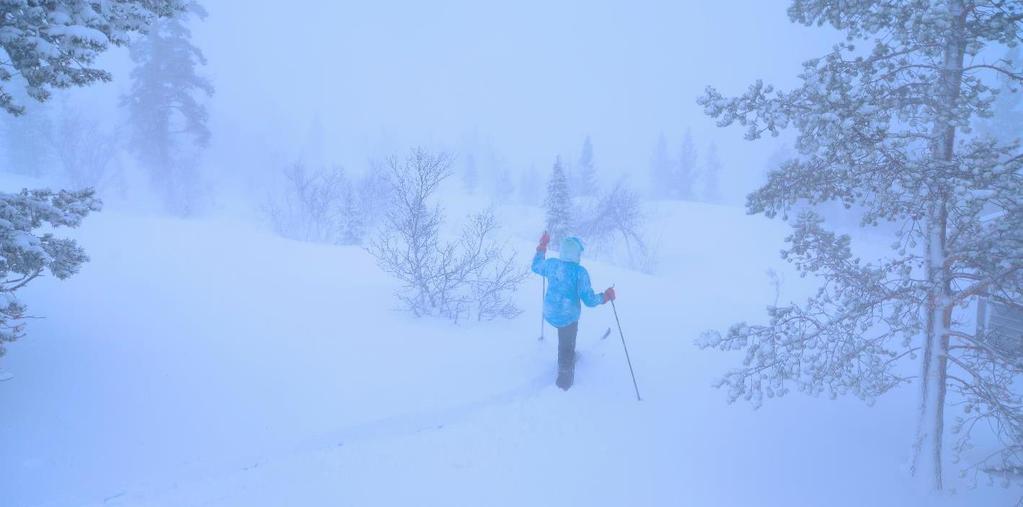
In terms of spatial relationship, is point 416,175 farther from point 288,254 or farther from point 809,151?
point 809,151

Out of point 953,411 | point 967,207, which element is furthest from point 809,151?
point 953,411

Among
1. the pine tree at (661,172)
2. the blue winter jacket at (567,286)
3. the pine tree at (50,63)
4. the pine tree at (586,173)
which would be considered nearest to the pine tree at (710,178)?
the pine tree at (661,172)

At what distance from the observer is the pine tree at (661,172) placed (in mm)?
66562

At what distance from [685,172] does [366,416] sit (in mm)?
62864

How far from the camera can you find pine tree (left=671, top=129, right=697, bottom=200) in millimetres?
61125

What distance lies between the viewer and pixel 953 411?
26.0ft

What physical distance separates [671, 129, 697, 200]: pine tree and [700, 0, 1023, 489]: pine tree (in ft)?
196

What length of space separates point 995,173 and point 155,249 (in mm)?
14013

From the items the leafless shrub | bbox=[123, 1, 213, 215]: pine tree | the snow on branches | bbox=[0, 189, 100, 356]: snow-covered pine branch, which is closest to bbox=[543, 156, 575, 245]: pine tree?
the leafless shrub

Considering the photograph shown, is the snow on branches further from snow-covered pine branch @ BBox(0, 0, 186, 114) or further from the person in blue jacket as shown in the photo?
snow-covered pine branch @ BBox(0, 0, 186, 114)

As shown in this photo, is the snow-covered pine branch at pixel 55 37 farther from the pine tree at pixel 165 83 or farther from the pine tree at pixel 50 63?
the pine tree at pixel 165 83

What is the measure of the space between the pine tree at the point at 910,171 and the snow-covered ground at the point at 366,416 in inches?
51.0

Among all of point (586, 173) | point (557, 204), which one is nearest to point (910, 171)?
point (557, 204)

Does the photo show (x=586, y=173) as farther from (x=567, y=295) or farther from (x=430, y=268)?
(x=567, y=295)
